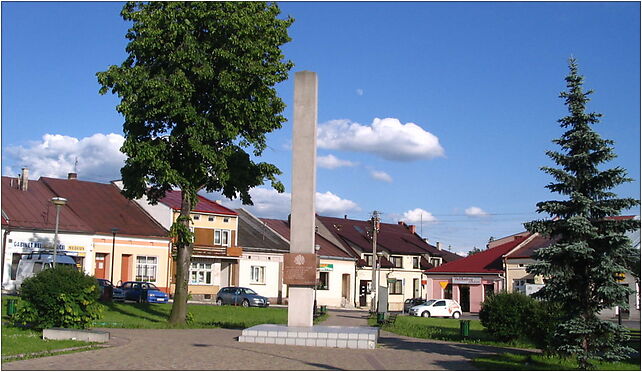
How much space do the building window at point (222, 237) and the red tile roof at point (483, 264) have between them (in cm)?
1750

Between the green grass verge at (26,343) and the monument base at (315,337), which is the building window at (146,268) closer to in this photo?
the green grass verge at (26,343)

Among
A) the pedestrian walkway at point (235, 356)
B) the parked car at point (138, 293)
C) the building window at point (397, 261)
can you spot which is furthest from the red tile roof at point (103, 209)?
the pedestrian walkway at point (235, 356)

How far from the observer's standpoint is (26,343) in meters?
16.9

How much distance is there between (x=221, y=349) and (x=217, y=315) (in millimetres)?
17154

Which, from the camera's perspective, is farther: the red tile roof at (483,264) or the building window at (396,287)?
the building window at (396,287)

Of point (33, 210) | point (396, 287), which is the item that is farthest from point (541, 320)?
point (396, 287)

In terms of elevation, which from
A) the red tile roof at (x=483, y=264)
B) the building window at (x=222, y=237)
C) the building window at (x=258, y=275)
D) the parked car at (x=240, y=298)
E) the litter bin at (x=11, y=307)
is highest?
the building window at (x=222, y=237)

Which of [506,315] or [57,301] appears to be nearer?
[57,301]

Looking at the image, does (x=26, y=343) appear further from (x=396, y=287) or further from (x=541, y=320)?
(x=396, y=287)

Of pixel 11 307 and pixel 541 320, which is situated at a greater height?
pixel 541 320

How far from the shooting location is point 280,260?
200 feet

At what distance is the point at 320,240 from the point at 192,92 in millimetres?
44099

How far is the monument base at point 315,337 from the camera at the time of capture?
62.9ft

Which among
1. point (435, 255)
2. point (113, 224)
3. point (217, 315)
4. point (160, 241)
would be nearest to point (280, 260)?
point (160, 241)
